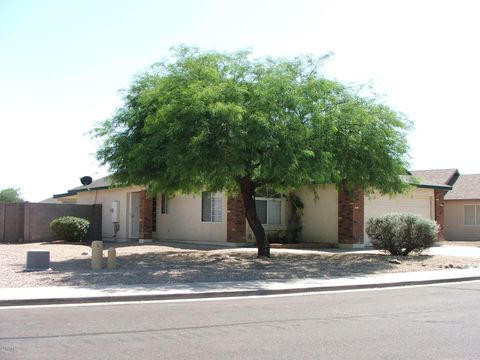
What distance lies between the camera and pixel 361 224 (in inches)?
1059

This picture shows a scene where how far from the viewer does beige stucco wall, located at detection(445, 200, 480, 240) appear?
122 feet

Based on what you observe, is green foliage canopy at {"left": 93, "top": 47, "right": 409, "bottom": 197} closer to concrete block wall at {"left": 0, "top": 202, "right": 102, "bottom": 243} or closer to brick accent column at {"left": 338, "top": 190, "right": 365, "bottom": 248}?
brick accent column at {"left": 338, "top": 190, "right": 365, "bottom": 248}

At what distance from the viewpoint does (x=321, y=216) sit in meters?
28.1

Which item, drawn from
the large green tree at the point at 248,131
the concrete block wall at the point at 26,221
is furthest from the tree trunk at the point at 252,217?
the concrete block wall at the point at 26,221

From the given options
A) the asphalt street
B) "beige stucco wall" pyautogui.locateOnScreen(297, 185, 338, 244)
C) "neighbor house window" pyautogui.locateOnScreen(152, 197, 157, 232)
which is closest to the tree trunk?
"beige stucco wall" pyautogui.locateOnScreen(297, 185, 338, 244)

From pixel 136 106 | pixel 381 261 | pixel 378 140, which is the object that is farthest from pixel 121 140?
pixel 381 261

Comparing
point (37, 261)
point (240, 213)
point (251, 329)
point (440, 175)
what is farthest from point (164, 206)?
point (251, 329)

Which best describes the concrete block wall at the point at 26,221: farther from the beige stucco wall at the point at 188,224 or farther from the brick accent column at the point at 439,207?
the brick accent column at the point at 439,207

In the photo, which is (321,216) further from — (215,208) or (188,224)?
(188,224)

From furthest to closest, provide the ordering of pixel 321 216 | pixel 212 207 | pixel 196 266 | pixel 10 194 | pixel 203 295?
pixel 10 194 < pixel 212 207 < pixel 321 216 < pixel 196 266 < pixel 203 295

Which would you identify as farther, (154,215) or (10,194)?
(10,194)

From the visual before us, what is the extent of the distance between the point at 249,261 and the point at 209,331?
446 inches

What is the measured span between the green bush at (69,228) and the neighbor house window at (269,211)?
918cm

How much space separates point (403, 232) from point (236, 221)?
8.34 metres
